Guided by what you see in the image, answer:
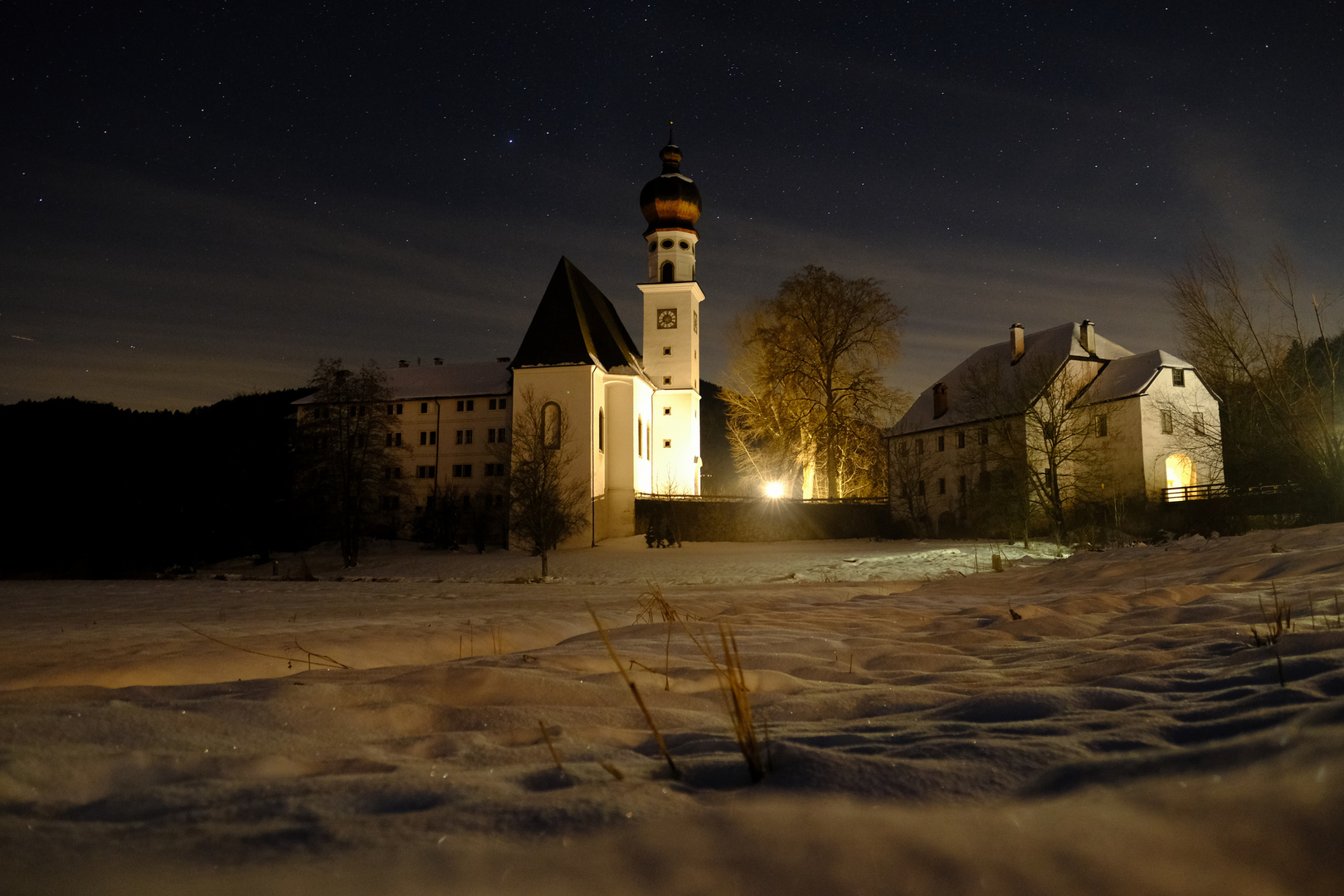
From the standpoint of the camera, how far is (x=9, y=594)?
16.3 metres

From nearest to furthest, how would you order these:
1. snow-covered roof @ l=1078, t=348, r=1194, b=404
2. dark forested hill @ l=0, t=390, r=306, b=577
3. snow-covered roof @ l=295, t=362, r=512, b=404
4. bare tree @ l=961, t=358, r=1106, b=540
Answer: bare tree @ l=961, t=358, r=1106, b=540, snow-covered roof @ l=1078, t=348, r=1194, b=404, dark forested hill @ l=0, t=390, r=306, b=577, snow-covered roof @ l=295, t=362, r=512, b=404

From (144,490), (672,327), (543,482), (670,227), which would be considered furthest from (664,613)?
(144,490)

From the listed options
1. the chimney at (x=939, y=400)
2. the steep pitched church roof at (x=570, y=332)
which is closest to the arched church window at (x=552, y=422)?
the steep pitched church roof at (x=570, y=332)

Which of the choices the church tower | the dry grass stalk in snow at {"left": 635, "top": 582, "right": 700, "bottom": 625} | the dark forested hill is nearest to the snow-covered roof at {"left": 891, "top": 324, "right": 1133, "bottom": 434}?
the church tower

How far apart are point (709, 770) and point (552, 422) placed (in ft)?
139

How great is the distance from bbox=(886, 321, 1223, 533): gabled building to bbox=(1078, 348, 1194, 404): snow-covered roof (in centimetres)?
6

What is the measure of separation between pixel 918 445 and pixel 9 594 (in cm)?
4007

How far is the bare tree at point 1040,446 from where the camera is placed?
3028 cm

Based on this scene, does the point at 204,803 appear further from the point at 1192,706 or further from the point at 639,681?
the point at 1192,706

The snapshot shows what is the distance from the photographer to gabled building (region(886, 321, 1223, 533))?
31.6 metres

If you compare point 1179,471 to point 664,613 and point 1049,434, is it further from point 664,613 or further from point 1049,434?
point 664,613

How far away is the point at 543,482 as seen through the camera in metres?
33.0

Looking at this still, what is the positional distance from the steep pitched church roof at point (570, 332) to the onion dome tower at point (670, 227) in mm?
4782

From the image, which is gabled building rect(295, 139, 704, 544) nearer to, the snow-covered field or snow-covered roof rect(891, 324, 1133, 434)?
snow-covered roof rect(891, 324, 1133, 434)
